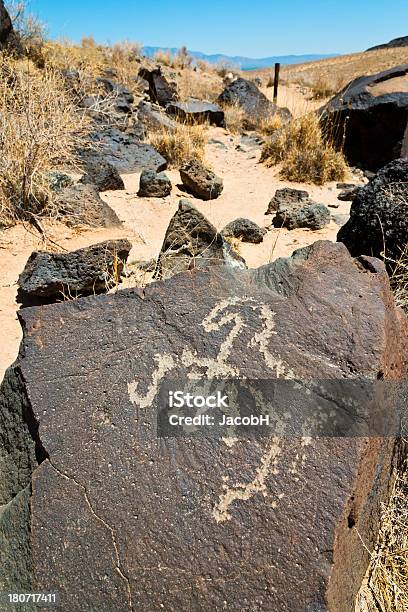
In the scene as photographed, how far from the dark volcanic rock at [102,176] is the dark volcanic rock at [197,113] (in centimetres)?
367

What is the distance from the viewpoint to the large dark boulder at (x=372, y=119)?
7.06 meters

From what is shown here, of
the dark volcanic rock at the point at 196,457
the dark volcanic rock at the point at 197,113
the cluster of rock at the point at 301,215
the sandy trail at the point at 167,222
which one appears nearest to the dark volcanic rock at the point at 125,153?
the sandy trail at the point at 167,222

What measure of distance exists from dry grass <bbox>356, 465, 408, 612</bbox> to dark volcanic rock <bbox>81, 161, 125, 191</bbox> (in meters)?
4.79

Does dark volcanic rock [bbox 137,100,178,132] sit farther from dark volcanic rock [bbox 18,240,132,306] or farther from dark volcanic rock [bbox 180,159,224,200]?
dark volcanic rock [bbox 18,240,132,306]

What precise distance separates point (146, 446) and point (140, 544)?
0.88 ft

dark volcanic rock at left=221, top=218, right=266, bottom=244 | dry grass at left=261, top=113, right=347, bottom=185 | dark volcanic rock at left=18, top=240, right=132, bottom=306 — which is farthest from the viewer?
dry grass at left=261, top=113, right=347, bottom=185

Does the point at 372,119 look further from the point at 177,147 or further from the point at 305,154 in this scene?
the point at 177,147

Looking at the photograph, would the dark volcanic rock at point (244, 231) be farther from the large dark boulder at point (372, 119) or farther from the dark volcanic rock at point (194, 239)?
the large dark boulder at point (372, 119)

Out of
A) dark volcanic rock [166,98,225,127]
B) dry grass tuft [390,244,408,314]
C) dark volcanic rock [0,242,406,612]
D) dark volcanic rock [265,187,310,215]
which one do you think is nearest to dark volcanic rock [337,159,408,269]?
dry grass tuft [390,244,408,314]

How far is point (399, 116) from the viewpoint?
22.9ft

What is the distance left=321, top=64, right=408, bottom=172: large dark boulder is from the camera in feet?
23.2

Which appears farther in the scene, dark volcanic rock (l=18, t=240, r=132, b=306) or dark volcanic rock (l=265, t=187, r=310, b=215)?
dark volcanic rock (l=265, t=187, r=310, b=215)

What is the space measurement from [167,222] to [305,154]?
8.47 ft

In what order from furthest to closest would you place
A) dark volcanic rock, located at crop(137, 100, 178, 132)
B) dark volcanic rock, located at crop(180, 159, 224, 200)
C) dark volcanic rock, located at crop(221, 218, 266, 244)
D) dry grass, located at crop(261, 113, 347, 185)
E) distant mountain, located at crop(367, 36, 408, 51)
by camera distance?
distant mountain, located at crop(367, 36, 408, 51)
dark volcanic rock, located at crop(137, 100, 178, 132)
dry grass, located at crop(261, 113, 347, 185)
dark volcanic rock, located at crop(180, 159, 224, 200)
dark volcanic rock, located at crop(221, 218, 266, 244)
